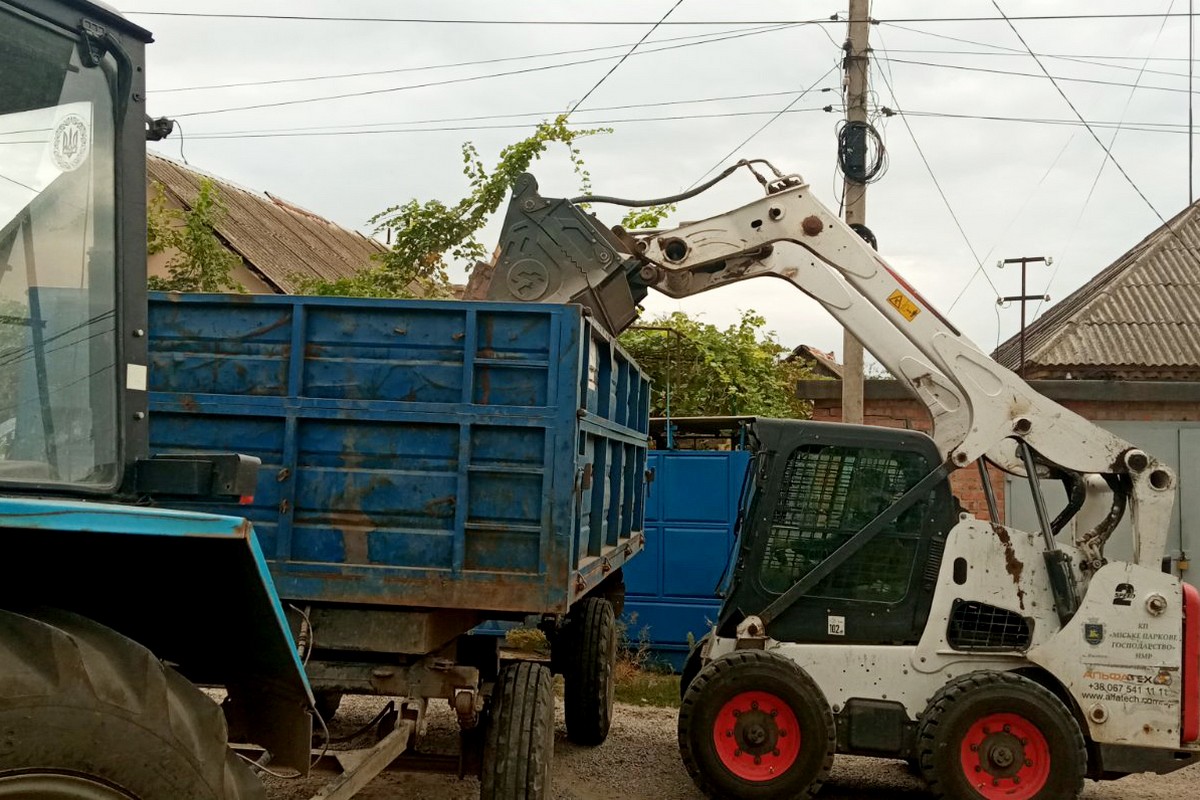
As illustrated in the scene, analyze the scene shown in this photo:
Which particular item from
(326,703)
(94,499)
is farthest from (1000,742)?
(94,499)

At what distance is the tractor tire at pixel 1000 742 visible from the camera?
229 inches

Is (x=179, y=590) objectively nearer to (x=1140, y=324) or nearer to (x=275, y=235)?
(x=1140, y=324)

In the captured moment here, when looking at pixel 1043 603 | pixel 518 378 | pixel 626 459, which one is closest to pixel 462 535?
pixel 518 378

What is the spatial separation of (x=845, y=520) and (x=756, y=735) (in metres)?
1.27

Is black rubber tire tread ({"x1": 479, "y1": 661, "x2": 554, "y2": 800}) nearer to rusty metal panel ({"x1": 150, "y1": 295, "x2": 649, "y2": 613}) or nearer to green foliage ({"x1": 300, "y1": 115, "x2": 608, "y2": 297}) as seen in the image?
rusty metal panel ({"x1": 150, "y1": 295, "x2": 649, "y2": 613})

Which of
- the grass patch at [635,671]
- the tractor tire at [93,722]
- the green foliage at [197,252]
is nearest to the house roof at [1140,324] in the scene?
the grass patch at [635,671]

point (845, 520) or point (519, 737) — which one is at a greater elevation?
point (845, 520)

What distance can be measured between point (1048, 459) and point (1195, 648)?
1.17 m

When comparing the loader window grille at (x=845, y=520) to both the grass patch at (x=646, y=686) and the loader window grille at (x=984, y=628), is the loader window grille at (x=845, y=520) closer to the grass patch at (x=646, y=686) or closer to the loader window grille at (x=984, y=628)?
the loader window grille at (x=984, y=628)

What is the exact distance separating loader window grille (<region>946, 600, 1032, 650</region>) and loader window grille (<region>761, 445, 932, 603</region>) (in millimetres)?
322

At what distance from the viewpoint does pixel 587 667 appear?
720 cm

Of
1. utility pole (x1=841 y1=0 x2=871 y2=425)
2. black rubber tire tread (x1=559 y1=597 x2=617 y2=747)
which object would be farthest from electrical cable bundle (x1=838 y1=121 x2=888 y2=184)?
black rubber tire tread (x1=559 y1=597 x2=617 y2=747)

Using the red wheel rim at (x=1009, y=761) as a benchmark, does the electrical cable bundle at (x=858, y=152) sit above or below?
above

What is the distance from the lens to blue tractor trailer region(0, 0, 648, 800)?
230 centimetres
